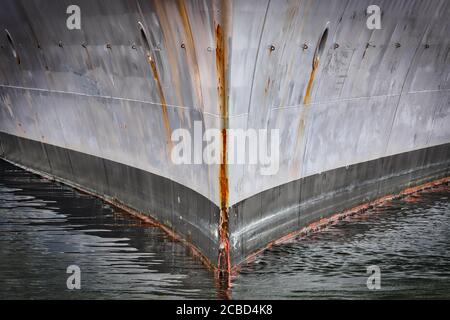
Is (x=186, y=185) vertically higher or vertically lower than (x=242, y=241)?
higher

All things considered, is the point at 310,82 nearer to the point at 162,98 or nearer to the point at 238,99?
the point at 238,99

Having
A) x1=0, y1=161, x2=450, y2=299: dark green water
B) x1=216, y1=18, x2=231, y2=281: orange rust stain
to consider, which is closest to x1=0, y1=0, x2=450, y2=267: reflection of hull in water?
x1=216, y1=18, x2=231, y2=281: orange rust stain

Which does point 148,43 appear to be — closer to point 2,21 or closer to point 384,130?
point 384,130

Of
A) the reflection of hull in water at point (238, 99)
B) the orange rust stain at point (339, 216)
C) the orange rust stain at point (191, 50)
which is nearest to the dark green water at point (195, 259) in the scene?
the orange rust stain at point (339, 216)

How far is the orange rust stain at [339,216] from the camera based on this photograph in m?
7.66

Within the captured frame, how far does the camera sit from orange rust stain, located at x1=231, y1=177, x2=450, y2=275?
7.66 m

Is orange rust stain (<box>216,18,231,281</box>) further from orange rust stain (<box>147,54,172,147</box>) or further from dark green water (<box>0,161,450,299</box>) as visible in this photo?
orange rust stain (<box>147,54,172,147</box>)

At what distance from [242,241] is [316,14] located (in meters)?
2.36

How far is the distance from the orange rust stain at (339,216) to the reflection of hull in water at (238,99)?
0.07m

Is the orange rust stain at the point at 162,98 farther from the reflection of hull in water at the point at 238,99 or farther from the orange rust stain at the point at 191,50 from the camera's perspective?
the orange rust stain at the point at 191,50

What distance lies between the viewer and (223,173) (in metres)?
6.98

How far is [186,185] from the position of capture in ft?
25.8

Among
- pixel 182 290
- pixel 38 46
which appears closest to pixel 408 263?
pixel 182 290

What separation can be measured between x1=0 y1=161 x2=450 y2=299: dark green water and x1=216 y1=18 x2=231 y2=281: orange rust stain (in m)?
0.21
